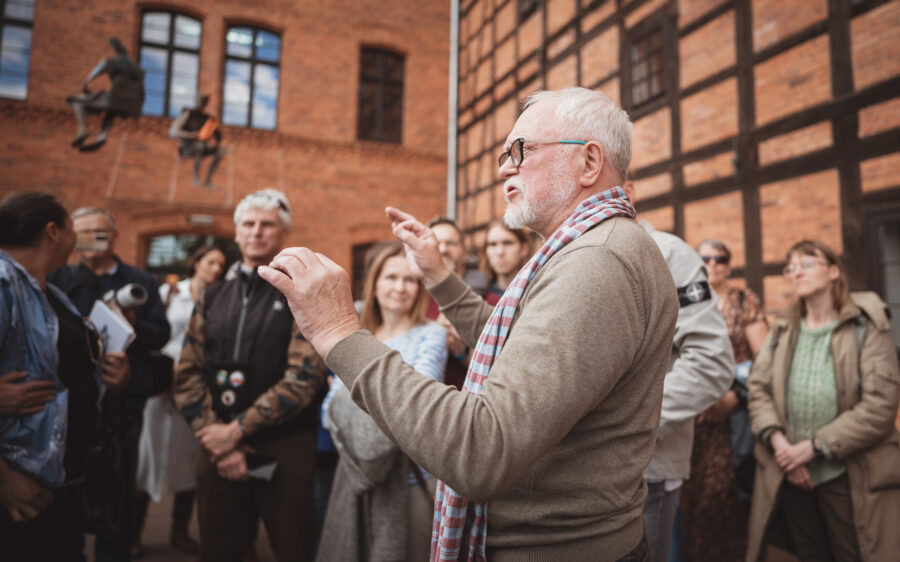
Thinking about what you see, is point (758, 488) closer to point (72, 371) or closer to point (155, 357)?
point (72, 371)

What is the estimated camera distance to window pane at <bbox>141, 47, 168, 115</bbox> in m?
9.09

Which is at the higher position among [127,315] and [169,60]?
[169,60]

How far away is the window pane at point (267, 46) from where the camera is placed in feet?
32.1

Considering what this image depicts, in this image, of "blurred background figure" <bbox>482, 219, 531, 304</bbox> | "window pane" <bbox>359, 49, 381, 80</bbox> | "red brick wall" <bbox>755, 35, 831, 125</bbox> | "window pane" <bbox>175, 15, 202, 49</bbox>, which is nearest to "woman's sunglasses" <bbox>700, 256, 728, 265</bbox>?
"blurred background figure" <bbox>482, 219, 531, 304</bbox>

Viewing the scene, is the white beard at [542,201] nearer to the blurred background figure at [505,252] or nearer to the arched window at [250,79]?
the blurred background figure at [505,252]

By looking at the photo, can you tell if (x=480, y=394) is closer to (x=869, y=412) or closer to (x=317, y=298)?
(x=317, y=298)

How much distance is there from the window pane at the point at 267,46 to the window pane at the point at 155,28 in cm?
146

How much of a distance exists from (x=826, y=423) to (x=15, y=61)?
10.9 metres

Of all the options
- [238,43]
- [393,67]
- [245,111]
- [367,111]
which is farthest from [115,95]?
[393,67]

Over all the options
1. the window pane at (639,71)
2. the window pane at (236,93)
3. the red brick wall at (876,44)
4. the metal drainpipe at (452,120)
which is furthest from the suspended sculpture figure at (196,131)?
the red brick wall at (876,44)

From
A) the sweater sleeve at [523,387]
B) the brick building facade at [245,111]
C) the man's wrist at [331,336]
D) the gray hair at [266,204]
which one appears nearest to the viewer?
the sweater sleeve at [523,387]

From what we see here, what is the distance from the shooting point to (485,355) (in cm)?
101

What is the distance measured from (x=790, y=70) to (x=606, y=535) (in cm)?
475

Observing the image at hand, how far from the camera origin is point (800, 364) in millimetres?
2459
